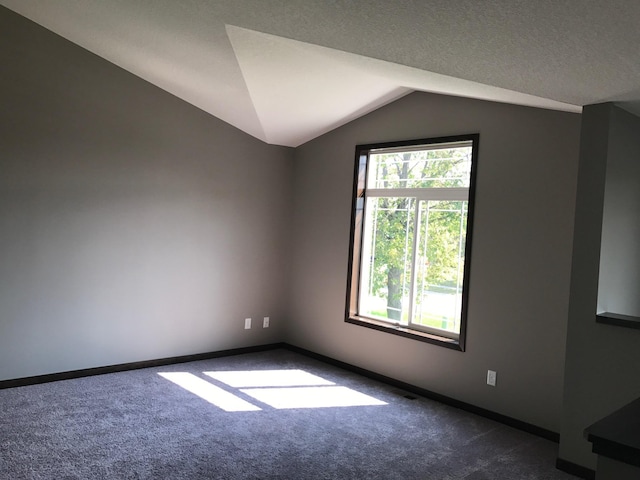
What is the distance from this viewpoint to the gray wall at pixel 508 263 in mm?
3623

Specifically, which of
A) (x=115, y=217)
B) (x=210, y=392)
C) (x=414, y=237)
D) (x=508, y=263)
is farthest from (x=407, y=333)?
(x=115, y=217)

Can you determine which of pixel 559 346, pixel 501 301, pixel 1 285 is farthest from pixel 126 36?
pixel 559 346

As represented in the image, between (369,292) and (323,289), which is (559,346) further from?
(323,289)

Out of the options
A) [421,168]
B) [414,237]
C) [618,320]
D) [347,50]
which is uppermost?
[347,50]

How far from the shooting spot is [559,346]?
3594mm

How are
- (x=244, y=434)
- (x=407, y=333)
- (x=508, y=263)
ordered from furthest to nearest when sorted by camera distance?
(x=407, y=333) → (x=508, y=263) → (x=244, y=434)

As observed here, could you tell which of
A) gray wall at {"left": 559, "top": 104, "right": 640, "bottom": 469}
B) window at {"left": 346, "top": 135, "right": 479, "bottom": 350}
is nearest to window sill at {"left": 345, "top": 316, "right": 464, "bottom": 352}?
window at {"left": 346, "top": 135, "right": 479, "bottom": 350}

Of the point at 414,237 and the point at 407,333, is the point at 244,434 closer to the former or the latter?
the point at 407,333

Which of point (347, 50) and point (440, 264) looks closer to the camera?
point (347, 50)

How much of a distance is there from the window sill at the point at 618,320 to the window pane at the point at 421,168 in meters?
1.58

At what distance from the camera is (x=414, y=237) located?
4.64 m

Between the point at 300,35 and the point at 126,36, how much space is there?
1.64m

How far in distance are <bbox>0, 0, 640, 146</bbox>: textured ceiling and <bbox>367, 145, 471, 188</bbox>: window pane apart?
21.1 inches

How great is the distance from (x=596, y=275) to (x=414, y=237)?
5.74ft
